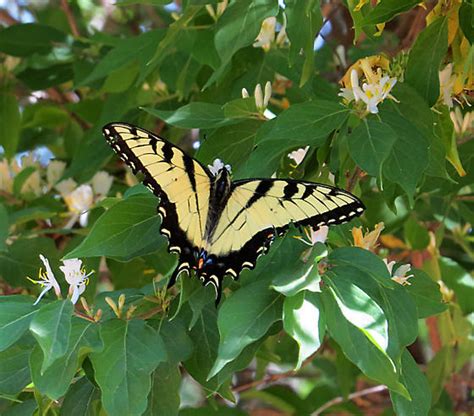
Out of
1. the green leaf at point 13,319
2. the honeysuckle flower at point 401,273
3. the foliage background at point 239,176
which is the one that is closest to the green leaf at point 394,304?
the foliage background at point 239,176

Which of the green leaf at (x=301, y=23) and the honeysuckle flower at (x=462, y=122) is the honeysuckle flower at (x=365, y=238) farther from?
the honeysuckle flower at (x=462, y=122)

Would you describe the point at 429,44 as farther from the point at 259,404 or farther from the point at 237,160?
the point at 259,404

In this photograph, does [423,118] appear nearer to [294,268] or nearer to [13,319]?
[294,268]

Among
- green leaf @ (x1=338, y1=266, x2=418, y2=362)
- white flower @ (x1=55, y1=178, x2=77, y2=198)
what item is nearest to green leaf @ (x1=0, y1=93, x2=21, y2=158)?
white flower @ (x1=55, y1=178, x2=77, y2=198)

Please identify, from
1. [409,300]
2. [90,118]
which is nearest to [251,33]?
[409,300]

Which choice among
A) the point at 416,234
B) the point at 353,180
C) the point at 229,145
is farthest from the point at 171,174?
the point at 416,234

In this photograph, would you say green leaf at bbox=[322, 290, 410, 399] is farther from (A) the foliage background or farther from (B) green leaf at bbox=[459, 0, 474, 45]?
(B) green leaf at bbox=[459, 0, 474, 45]
